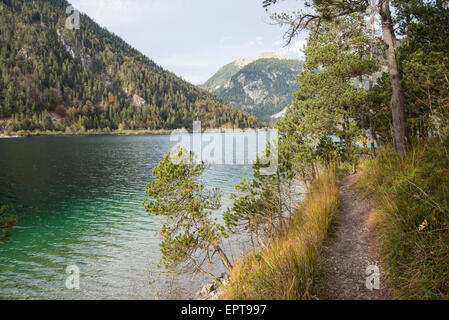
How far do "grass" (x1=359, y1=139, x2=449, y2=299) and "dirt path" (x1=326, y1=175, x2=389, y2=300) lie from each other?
10.6 inches

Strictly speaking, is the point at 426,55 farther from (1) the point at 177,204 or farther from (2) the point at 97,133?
(2) the point at 97,133

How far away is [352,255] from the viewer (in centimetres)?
460

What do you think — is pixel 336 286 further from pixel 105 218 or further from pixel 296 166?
pixel 105 218

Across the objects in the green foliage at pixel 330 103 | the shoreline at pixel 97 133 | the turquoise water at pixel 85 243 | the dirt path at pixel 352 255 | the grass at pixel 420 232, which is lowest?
the turquoise water at pixel 85 243

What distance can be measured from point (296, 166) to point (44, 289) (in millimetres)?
10961

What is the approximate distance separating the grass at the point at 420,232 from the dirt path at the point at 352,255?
27 centimetres

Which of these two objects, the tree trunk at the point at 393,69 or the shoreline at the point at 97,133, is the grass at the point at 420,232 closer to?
the tree trunk at the point at 393,69

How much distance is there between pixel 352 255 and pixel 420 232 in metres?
1.29

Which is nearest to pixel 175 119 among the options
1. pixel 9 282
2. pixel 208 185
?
pixel 208 185

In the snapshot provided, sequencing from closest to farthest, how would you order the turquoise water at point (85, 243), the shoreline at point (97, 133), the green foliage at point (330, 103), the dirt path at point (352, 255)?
the dirt path at point (352, 255), the turquoise water at point (85, 243), the green foliage at point (330, 103), the shoreline at point (97, 133)

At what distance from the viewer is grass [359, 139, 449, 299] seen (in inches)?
122

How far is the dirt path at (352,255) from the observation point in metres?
3.62

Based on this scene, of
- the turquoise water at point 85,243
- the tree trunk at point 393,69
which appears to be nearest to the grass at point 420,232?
the tree trunk at point 393,69

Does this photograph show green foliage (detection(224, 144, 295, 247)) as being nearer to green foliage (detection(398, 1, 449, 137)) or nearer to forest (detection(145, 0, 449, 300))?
forest (detection(145, 0, 449, 300))
